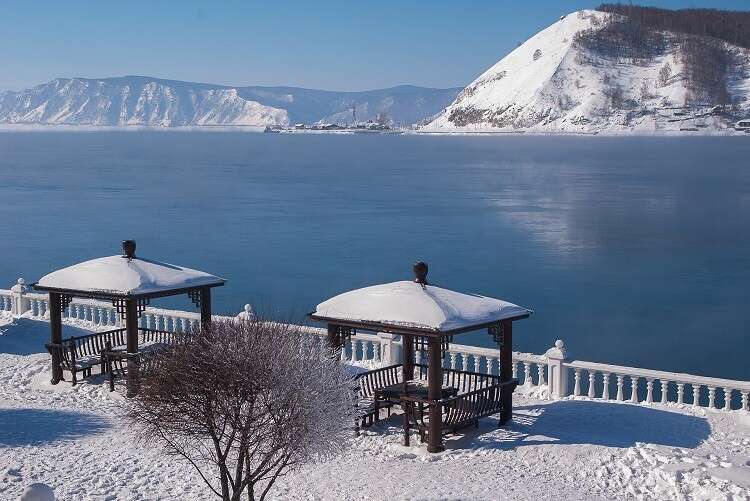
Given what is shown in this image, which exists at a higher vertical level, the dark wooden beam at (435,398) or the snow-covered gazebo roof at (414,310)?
the snow-covered gazebo roof at (414,310)

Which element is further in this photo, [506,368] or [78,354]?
[78,354]

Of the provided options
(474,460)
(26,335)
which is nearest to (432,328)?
(474,460)

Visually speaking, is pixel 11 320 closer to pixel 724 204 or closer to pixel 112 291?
pixel 112 291

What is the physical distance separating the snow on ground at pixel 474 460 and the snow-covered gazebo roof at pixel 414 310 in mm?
1614

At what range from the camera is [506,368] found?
14633 mm

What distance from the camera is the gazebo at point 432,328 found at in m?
13.3

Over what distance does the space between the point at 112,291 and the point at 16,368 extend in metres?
3.50

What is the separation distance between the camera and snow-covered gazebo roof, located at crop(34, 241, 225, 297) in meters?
16.2

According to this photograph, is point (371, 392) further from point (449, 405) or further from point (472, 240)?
point (472, 240)

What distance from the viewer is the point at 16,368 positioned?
719 inches

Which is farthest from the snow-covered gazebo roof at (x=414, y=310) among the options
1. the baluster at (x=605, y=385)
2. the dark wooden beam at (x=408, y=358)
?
the baluster at (x=605, y=385)

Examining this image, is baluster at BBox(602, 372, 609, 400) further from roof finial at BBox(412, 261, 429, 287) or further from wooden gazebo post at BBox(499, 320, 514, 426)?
roof finial at BBox(412, 261, 429, 287)

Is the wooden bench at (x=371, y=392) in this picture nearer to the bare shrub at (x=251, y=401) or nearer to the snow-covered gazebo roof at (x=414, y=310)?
the snow-covered gazebo roof at (x=414, y=310)

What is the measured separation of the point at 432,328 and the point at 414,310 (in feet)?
1.63
